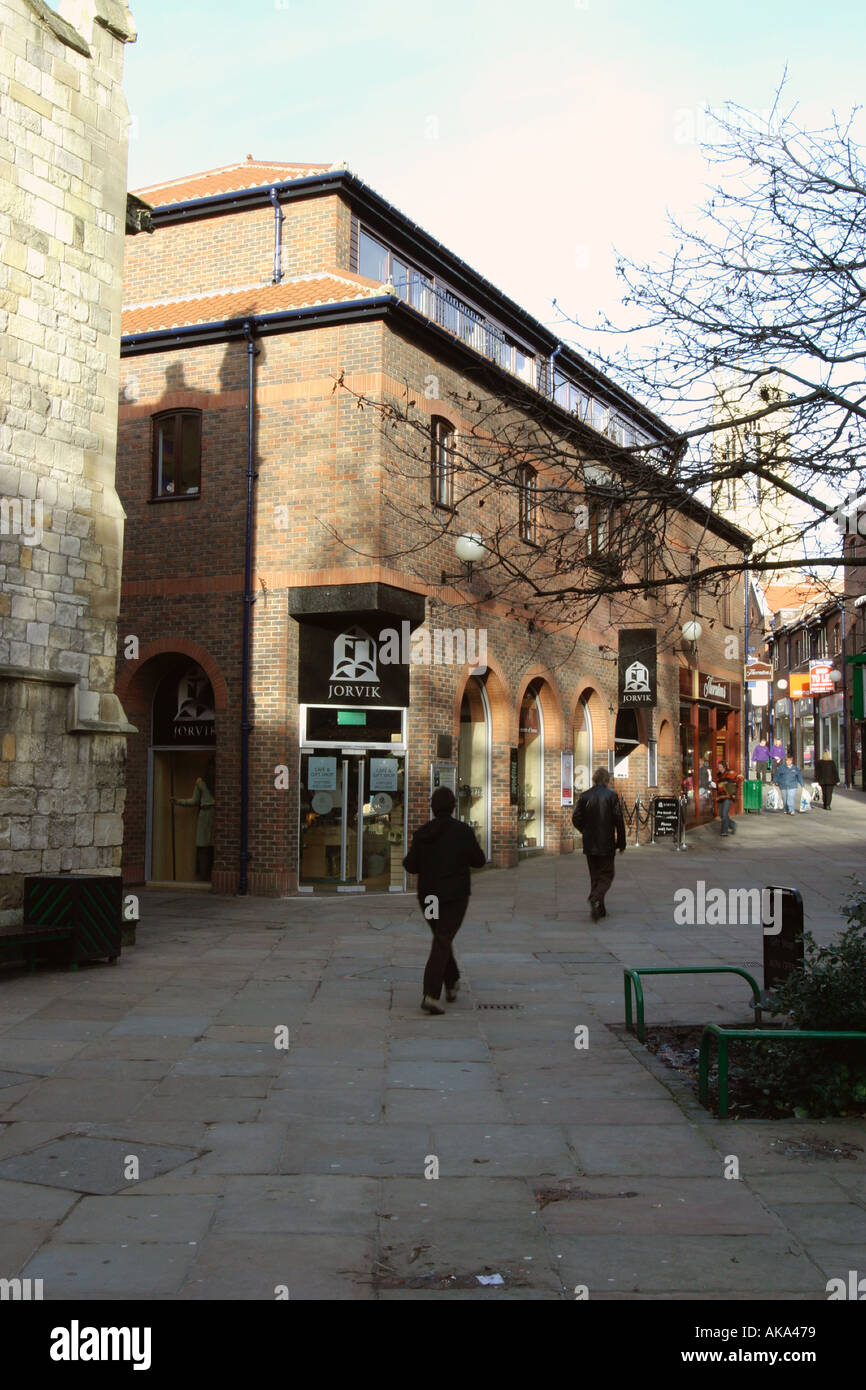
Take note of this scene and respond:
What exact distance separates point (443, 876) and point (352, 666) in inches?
336

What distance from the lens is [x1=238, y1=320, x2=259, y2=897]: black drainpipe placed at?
17.6 m

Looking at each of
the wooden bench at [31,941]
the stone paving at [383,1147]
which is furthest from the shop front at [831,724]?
the wooden bench at [31,941]

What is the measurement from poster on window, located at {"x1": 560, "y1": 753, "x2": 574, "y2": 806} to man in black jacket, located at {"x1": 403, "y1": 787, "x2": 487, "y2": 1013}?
14.4 meters

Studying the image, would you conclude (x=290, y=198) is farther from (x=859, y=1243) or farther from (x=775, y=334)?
(x=859, y=1243)

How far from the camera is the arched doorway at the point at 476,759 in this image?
20.4 m

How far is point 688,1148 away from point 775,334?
4527 millimetres

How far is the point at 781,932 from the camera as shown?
8.84 meters

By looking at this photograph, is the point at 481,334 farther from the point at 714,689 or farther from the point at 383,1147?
the point at 383,1147

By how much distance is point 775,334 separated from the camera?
7000mm

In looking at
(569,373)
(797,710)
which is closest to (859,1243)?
(569,373)

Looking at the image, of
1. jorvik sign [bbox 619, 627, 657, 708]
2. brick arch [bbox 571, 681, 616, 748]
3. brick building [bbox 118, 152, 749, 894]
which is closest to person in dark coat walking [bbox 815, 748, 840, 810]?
jorvik sign [bbox 619, 627, 657, 708]

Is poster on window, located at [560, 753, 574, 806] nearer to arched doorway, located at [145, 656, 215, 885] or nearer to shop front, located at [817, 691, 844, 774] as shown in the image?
arched doorway, located at [145, 656, 215, 885]

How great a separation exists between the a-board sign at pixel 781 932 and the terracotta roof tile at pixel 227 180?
46.3 ft
